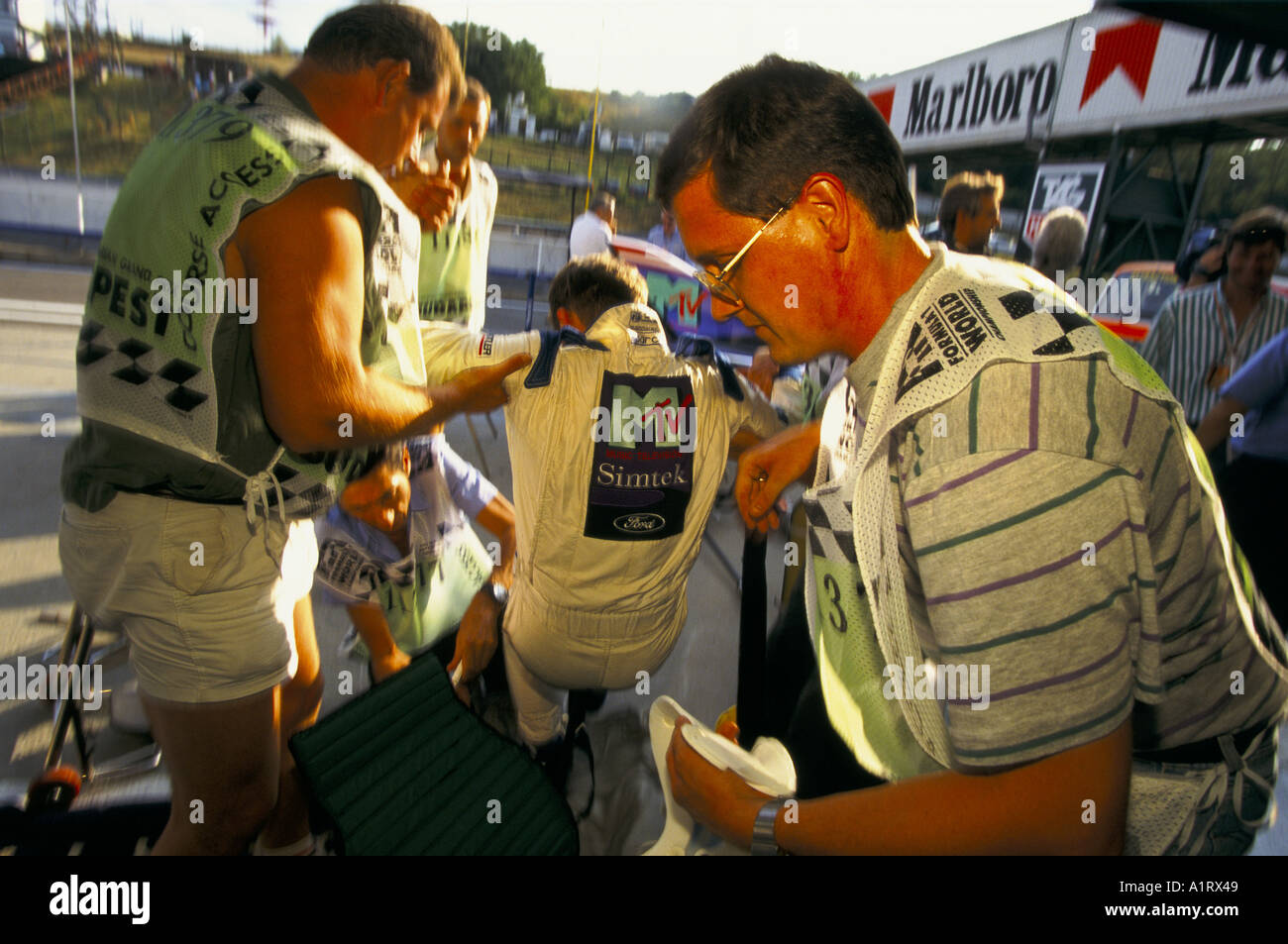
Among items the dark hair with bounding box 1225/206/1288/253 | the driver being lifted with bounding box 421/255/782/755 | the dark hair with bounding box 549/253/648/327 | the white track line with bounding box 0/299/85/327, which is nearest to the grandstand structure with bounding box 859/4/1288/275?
the dark hair with bounding box 1225/206/1288/253

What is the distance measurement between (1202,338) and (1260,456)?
79 centimetres

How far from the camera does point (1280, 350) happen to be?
2939 mm

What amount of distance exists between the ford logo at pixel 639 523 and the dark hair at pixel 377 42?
1179 millimetres

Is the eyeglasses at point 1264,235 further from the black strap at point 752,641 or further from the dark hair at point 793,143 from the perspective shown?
the dark hair at point 793,143

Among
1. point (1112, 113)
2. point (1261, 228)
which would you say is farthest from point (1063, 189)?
point (1261, 228)

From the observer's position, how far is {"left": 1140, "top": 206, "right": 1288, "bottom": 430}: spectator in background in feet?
11.3

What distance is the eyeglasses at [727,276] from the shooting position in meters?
1.01

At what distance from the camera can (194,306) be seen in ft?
4.32

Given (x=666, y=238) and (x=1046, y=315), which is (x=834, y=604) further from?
(x=666, y=238)

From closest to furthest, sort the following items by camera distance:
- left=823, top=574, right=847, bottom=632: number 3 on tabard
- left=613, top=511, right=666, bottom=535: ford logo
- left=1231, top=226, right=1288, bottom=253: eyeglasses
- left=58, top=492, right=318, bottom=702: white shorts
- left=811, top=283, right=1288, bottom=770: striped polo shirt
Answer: left=811, top=283, right=1288, bottom=770: striped polo shirt < left=823, top=574, right=847, bottom=632: number 3 on tabard < left=58, top=492, right=318, bottom=702: white shorts < left=613, top=511, right=666, bottom=535: ford logo < left=1231, top=226, right=1288, bottom=253: eyeglasses

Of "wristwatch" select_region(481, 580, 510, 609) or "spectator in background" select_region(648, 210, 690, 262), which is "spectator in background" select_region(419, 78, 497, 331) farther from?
"spectator in background" select_region(648, 210, 690, 262)

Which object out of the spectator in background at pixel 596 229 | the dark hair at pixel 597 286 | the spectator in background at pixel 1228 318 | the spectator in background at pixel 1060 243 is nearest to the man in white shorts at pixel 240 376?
the dark hair at pixel 597 286

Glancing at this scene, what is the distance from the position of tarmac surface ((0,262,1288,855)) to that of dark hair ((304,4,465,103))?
1.94 m
